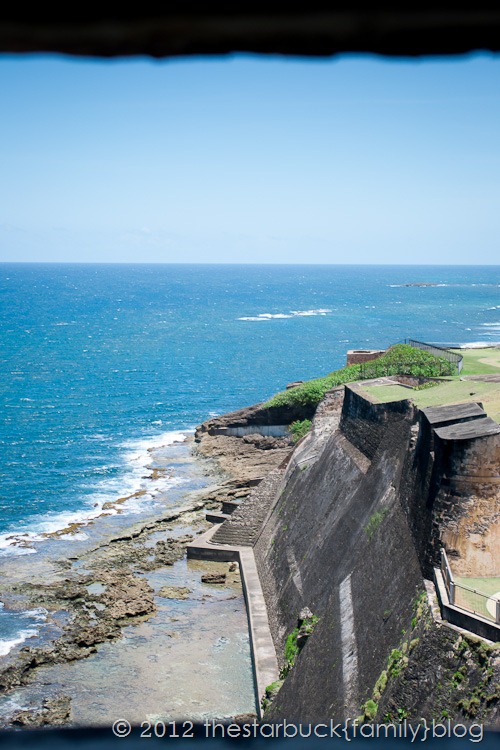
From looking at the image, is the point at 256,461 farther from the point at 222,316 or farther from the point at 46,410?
the point at 222,316

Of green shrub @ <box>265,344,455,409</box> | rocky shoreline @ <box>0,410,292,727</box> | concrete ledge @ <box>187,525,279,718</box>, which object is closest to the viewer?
concrete ledge @ <box>187,525,279,718</box>

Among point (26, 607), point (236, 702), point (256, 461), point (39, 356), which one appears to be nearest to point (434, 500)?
point (236, 702)

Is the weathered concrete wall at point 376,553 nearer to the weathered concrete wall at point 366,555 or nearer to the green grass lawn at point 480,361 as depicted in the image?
the weathered concrete wall at point 366,555

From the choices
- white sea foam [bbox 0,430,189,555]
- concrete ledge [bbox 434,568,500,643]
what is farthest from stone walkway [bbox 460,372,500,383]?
white sea foam [bbox 0,430,189,555]

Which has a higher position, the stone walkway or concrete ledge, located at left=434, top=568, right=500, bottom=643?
the stone walkway

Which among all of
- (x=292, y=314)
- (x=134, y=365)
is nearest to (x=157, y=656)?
(x=134, y=365)

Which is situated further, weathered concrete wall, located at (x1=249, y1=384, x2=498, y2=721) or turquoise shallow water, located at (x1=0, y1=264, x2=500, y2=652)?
turquoise shallow water, located at (x1=0, y1=264, x2=500, y2=652)

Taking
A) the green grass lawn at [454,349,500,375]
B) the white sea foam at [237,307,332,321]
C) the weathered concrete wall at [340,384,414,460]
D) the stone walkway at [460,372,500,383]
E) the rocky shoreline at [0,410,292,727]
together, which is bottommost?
the rocky shoreline at [0,410,292,727]

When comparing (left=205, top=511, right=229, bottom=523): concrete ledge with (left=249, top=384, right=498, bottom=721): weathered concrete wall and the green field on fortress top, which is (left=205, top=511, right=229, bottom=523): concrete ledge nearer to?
(left=249, top=384, right=498, bottom=721): weathered concrete wall
